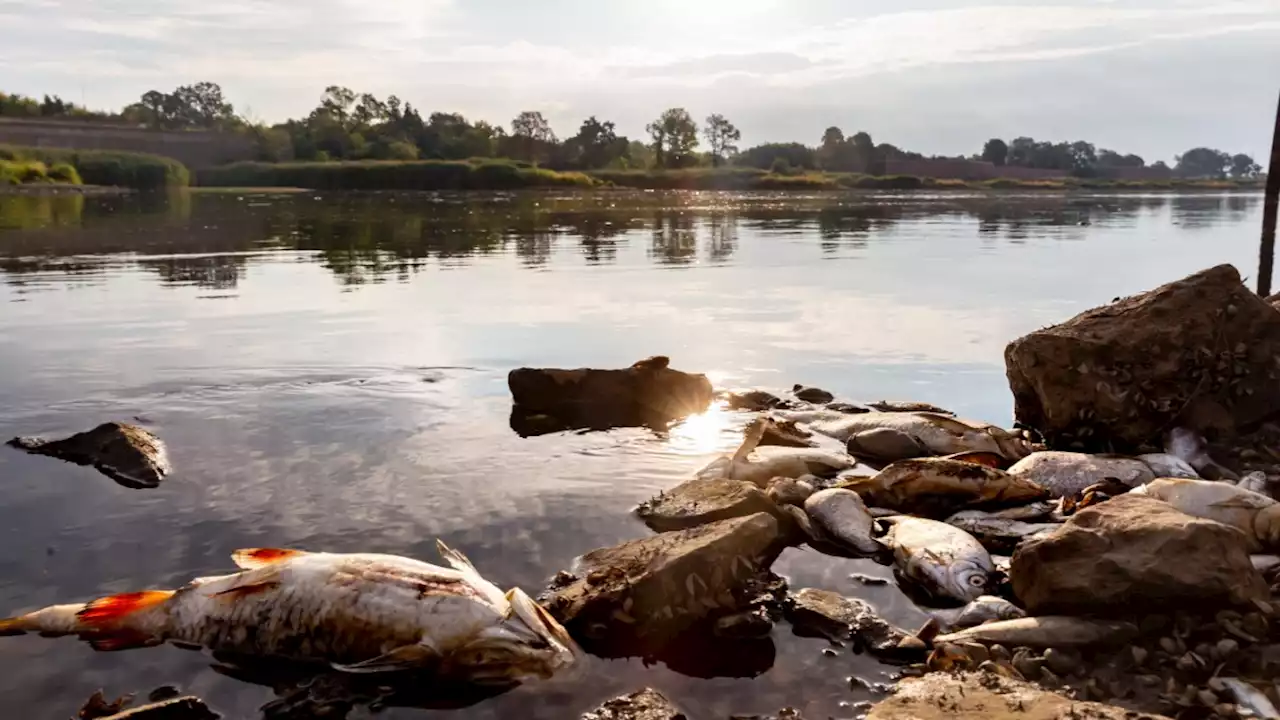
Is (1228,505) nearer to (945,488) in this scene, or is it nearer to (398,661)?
(945,488)

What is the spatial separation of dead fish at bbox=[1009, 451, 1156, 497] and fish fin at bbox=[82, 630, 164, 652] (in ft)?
23.4

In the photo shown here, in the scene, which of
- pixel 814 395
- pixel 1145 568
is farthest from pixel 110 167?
pixel 1145 568

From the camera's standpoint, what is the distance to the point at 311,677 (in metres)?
5.51

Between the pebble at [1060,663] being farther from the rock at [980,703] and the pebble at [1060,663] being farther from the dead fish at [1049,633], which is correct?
the rock at [980,703]

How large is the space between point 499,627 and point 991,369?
431 inches

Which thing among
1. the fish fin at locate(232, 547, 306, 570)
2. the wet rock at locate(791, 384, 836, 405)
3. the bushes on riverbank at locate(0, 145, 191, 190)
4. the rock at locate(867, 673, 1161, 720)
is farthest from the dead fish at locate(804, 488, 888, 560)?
the bushes on riverbank at locate(0, 145, 191, 190)

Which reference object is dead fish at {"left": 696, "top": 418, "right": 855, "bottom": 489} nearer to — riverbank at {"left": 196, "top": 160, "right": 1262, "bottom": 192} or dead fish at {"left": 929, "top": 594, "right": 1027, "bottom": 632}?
dead fish at {"left": 929, "top": 594, "right": 1027, "bottom": 632}

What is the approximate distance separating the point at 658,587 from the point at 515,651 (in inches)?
44.8

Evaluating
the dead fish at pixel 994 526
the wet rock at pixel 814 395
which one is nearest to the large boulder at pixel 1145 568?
the dead fish at pixel 994 526

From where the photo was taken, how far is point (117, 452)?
359 inches

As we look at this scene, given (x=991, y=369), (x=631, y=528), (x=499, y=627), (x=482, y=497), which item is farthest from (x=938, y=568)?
(x=991, y=369)

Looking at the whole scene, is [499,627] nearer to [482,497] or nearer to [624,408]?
[482,497]

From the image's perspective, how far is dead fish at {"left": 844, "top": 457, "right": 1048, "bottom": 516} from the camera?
834 cm

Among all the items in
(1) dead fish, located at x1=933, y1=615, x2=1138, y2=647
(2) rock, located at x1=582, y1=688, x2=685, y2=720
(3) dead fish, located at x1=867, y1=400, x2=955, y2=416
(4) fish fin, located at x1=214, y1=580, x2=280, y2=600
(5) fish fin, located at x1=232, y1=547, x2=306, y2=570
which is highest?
(5) fish fin, located at x1=232, y1=547, x2=306, y2=570
